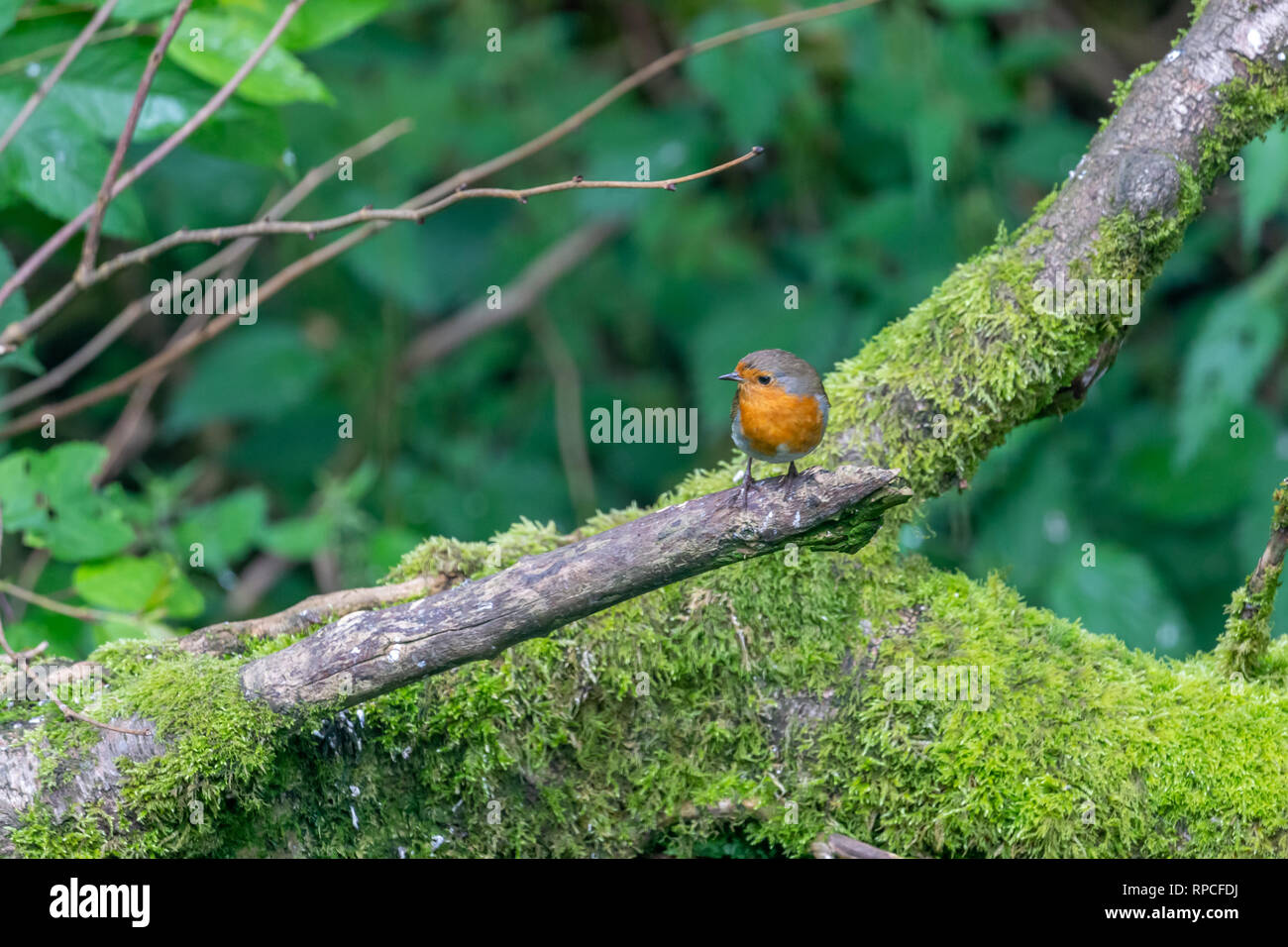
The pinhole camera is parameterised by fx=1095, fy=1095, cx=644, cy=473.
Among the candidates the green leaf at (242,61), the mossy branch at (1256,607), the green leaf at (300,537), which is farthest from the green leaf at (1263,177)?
the green leaf at (300,537)

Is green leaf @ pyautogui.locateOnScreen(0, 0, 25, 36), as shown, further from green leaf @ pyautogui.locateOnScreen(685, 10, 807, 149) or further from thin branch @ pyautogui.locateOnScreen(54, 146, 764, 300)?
green leaf @ pyautogui.locateOnScreen(685, 10, 807, 149)

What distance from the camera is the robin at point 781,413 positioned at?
Result: 2346mm

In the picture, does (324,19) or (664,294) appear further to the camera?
(664,294)

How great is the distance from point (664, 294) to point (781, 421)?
3.53 metres

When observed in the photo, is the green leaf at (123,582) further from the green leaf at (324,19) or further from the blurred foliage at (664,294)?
the green leaf at (324,19)

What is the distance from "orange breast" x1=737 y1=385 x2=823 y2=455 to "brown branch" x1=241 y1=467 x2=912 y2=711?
35 centimetres

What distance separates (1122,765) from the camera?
2199 mm

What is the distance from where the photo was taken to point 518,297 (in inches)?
238

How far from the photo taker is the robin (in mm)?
2346

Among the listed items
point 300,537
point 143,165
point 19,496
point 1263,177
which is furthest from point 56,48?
point 1263,177

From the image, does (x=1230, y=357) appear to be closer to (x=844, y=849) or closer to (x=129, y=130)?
(x=844, y=849)

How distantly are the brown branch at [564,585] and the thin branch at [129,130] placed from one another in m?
1.07

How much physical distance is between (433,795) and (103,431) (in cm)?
510
